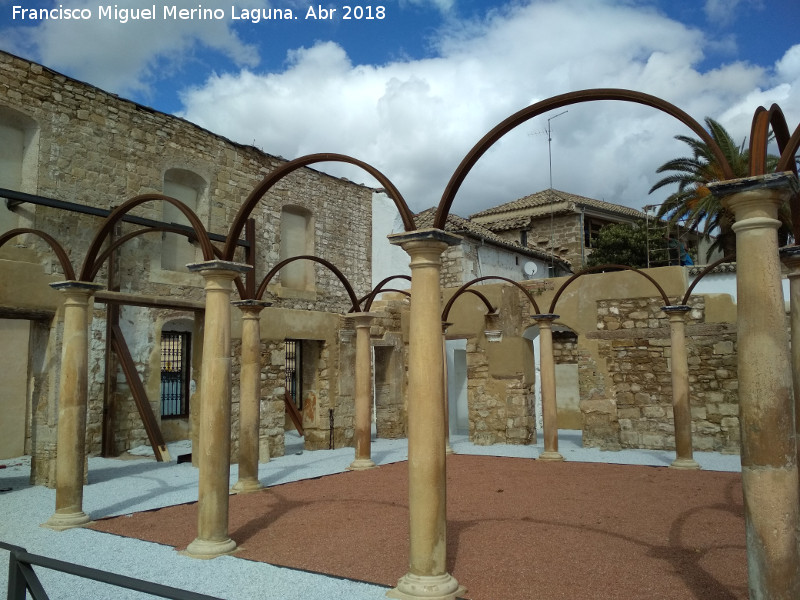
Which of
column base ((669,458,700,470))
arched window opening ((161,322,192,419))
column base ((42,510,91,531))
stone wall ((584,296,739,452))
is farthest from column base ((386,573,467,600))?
arched window opening ((161,322,192,419))

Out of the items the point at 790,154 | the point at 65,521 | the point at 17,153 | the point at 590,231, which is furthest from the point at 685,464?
the point at 590,231

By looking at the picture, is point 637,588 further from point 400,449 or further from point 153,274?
point 153,274

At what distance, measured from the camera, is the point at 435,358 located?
5.29 metres

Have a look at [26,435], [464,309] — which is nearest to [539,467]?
[464,309]

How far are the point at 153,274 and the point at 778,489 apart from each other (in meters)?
13.2

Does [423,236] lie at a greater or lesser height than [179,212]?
lesser

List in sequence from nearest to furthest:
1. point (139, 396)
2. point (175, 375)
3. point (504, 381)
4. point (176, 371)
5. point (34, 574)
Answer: point (34, 574), point (139, 396), point (504, 381), point (175, 375), point (176, 371)

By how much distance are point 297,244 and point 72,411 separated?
1078cm

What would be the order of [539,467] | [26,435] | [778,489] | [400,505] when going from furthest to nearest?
1. [26,435]
2. [539,467]
3. [400,505]
4. [778,489]

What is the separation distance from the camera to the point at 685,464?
37.4 ft

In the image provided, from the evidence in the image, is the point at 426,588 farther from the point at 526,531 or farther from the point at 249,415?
the point at 249,415

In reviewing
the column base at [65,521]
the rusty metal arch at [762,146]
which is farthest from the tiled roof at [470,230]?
the rusty metal arch at [762,146]

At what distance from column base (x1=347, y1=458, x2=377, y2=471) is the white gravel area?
302 mm

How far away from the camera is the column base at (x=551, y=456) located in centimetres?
1271
